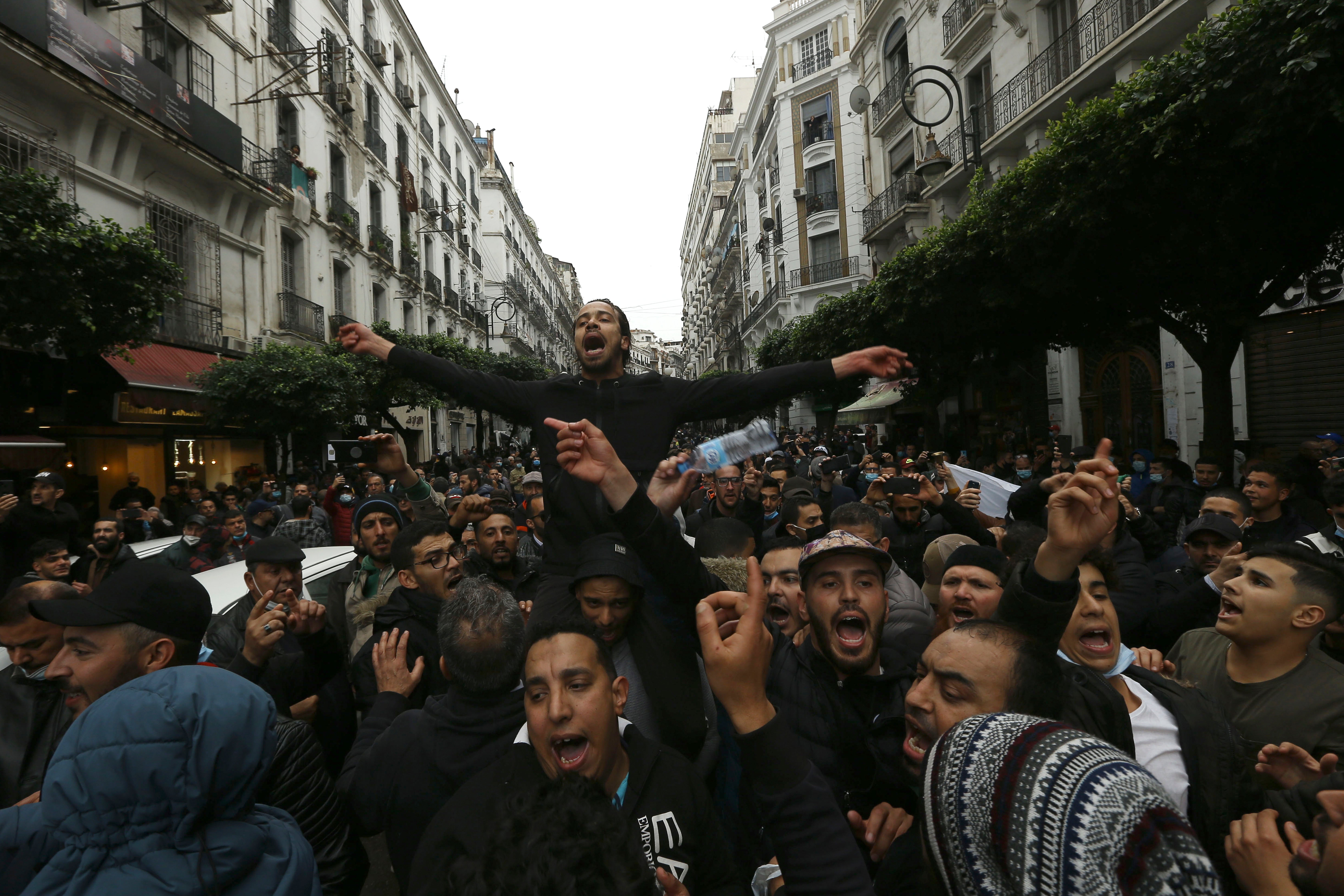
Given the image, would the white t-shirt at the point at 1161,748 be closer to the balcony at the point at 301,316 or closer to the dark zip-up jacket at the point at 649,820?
the dark zip-up jacket at the point at 649,820

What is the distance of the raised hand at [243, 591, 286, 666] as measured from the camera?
2.67 m

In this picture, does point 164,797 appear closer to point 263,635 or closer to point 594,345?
point 263,635

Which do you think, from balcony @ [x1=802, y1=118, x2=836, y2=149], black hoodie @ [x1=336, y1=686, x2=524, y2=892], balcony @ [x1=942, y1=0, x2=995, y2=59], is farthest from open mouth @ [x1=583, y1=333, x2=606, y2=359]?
balcony @ [x1=802, y1=118, x2=836, y2=149]

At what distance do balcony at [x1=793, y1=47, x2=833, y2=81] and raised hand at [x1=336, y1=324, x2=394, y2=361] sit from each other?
130ft

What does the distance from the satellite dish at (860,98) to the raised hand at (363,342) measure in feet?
55.9

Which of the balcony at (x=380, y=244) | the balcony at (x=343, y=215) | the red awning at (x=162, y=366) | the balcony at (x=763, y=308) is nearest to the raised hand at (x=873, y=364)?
the red awning at (x=162, y=366)

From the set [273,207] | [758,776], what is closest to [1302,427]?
[758,776]

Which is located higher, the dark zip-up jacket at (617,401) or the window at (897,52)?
the window at (897,52)

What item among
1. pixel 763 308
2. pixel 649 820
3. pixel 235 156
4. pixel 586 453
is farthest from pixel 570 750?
pixel 763 308

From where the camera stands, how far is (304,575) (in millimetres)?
4941

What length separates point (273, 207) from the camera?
1825 centimetres

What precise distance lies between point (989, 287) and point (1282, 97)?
5.23 meters

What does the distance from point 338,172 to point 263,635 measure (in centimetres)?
2424

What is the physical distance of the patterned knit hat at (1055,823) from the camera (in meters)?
1.01
